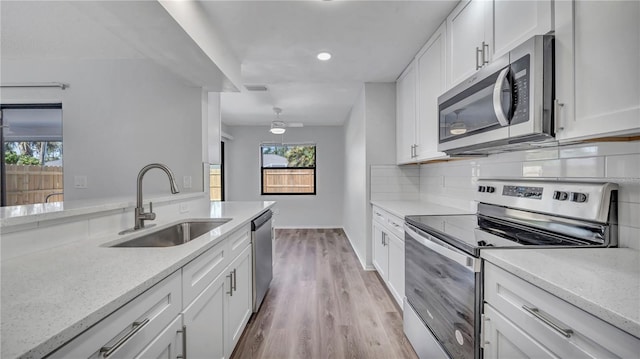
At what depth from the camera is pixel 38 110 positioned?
10.2 feet

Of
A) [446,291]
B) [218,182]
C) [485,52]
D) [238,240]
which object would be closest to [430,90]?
[485,52]

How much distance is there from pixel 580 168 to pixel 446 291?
33.2 inches

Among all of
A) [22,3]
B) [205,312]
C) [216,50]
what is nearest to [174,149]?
[216,50]

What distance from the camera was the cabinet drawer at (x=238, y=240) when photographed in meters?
1.76

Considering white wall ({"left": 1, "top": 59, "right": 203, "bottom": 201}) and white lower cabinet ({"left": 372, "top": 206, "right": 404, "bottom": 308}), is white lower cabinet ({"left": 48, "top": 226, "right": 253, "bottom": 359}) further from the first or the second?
white wall ({"left": 1, "top": 59, "right": 203, "bottom": 201})

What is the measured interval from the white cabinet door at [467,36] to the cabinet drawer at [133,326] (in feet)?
6.19

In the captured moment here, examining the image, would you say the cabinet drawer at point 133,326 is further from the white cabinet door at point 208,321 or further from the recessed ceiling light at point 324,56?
the recessed ceiling light at point 324,56

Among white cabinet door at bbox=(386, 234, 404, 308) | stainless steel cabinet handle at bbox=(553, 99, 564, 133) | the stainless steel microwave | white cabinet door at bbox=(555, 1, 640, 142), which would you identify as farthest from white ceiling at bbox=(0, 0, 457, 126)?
white cabinet door at bbox=(386, 234, 404, 308)

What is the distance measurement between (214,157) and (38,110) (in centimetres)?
194

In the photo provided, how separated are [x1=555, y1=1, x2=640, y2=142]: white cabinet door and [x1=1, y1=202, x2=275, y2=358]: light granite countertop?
1.52m

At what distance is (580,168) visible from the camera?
1.34 meters

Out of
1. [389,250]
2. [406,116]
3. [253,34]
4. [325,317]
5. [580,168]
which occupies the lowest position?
[325,317]

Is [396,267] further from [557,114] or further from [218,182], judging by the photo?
[218,182]

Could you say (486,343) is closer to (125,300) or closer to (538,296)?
(538,296)
